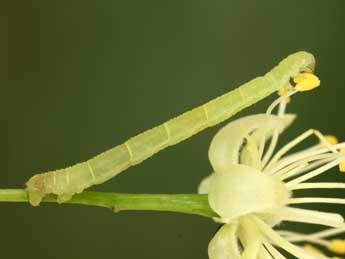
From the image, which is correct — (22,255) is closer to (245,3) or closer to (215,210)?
(245,3)

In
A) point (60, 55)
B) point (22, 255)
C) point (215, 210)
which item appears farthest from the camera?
point (60, 55)

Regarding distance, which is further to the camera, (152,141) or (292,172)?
(292,172)

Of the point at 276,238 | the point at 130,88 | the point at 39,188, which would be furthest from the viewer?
the point at 130,88

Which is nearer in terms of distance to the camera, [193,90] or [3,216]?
[3,216]

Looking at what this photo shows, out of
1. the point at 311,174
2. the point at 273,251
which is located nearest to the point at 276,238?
the point at 273,251

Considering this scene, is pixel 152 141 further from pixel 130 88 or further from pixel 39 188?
pixel 130 88

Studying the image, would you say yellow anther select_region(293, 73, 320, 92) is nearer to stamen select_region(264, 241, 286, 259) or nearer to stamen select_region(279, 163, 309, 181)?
stamen select_region(279, 163, 309, 181)

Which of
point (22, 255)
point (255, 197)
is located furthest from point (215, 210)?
point (22, 255)
